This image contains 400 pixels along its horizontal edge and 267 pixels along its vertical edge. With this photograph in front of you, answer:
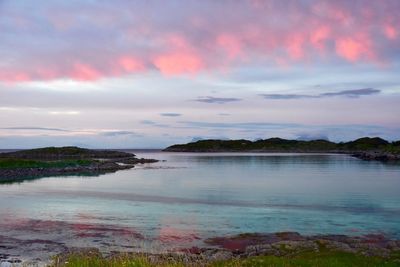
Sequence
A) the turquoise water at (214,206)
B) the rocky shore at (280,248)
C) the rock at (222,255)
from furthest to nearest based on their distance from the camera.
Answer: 1. the turquoise water at (214,206)
2. the rock at (222,255)
3. the rocky shore at (280,248)

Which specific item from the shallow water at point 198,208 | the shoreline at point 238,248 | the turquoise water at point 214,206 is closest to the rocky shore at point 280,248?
the shoreline at point 238,248

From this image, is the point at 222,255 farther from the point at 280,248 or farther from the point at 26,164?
the point at 26,164

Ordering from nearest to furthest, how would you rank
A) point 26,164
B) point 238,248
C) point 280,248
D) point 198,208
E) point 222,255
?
point 222,255 < point 280,248 < point 238,248 < point 198,208 < point 26,164

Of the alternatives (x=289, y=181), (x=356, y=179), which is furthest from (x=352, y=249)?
(x=356, y=179)

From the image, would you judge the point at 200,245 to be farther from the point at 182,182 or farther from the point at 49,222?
the point at 182,182

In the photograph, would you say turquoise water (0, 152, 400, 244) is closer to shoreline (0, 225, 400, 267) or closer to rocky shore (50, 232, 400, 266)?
rocky shore (50, 232, 400, 266)

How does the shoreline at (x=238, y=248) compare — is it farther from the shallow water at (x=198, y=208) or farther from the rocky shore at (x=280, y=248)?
the shallow water at (x=198, y=208)

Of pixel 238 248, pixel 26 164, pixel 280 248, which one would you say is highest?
pixel 26 164

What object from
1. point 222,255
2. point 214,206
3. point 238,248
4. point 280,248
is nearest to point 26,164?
point 214,206

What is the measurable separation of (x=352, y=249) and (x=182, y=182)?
173 ft

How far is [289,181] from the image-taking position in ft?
254

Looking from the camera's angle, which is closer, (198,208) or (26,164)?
(198,208)

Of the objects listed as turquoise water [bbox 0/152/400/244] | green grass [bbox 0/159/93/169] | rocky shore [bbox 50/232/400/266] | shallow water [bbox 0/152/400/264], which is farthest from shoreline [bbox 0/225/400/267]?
green grass [bbox 0/159/93/169]

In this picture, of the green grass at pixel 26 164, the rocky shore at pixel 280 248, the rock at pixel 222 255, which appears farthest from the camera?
the green grass at pixel 26 164
